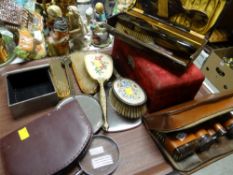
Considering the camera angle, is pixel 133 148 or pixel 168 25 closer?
pixel 133 148

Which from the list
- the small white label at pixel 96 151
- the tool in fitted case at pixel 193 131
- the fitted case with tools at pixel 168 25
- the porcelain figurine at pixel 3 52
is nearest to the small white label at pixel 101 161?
the small white label at pixel 96 151

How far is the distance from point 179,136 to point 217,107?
106mm

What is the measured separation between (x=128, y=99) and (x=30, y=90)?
259 mm

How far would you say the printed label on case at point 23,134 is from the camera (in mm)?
410

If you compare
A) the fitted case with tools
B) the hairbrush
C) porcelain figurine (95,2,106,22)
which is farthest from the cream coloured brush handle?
porcelain figurine (95,2,106,22)

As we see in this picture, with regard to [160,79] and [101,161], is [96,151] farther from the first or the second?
[160,79]

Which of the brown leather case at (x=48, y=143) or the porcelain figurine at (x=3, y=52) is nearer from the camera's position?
the brown leather case at (x=48, y=143)

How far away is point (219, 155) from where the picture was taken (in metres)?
0.47

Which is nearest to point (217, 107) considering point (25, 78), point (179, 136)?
point (179, 136)

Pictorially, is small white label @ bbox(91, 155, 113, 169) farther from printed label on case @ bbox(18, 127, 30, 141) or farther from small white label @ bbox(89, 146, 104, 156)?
printed label on case @ bbox(18, 127, 30, 141)

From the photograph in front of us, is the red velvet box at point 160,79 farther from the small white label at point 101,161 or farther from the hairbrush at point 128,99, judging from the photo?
the small white label at point 101,161

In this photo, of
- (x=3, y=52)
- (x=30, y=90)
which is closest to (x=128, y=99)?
(x=30, y=90)

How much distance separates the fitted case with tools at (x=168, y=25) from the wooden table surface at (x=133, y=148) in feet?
0.66

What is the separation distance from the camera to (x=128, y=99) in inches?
18.8
